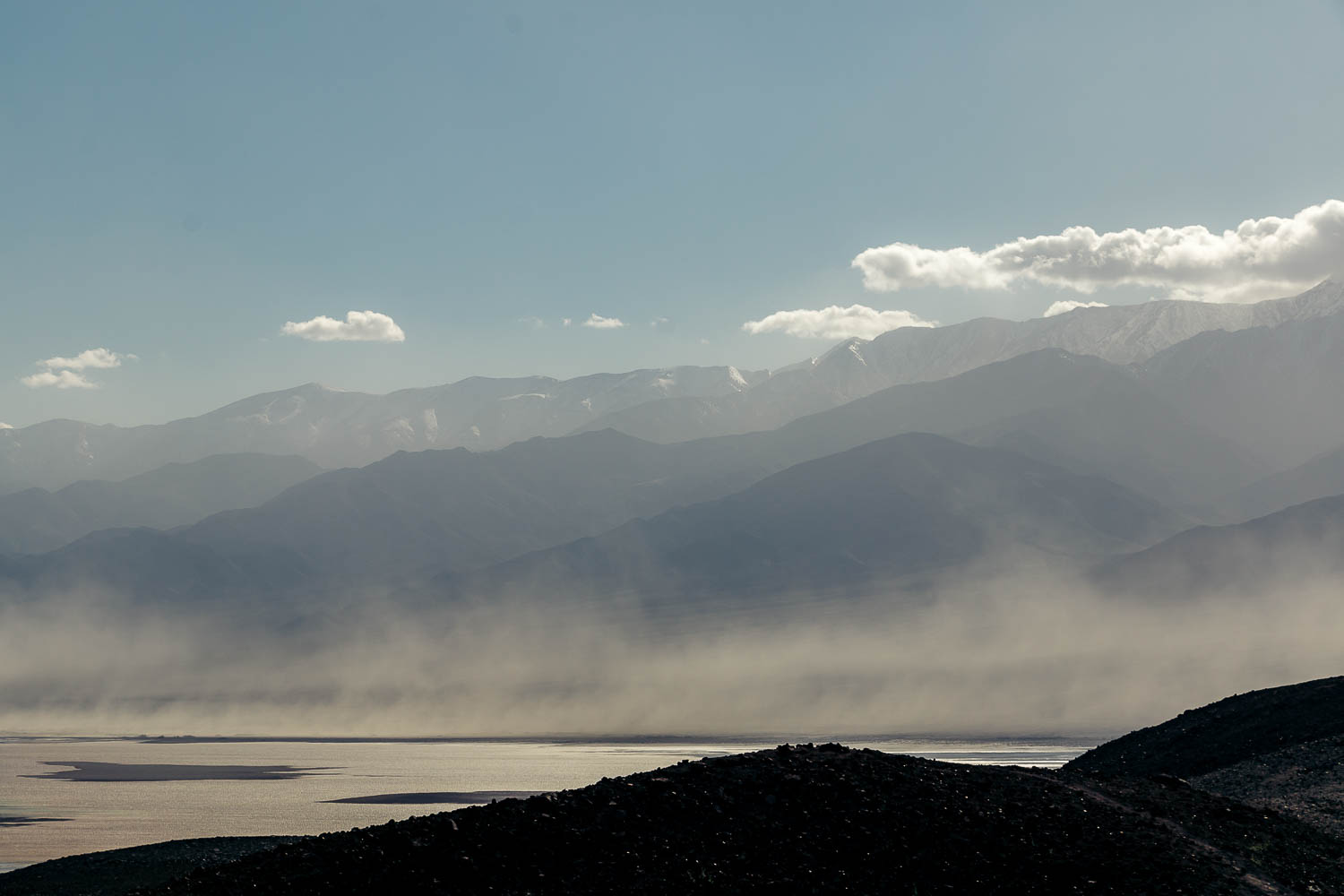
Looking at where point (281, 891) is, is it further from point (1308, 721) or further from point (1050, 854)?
point (1308, 721)

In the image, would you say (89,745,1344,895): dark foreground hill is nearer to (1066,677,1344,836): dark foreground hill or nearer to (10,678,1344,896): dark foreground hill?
(10,678,1344,896): dark foreground hill

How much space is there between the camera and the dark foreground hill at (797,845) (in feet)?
97.0

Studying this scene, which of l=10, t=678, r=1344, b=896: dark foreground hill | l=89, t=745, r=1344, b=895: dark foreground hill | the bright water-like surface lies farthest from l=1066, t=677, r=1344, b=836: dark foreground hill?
the bright water-like surface

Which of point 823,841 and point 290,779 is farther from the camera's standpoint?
point 290,779

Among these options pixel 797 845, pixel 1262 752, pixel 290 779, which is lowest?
pixel 290 779

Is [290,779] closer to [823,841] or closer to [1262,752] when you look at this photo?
[1262,752]

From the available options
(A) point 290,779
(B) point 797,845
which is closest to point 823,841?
(B) point 797,845

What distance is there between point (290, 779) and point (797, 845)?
102947mm

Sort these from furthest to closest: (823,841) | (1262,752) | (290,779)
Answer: (290,779), (1262,752), (823,841)

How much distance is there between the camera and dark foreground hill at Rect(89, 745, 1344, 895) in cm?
2958

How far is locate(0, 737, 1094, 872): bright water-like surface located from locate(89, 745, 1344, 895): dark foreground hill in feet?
146

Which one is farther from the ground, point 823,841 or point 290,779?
point 823,841

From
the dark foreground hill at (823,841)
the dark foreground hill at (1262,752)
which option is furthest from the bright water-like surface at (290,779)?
the dark foreground hill at (823,841)

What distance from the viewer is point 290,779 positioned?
12412 centimetres
